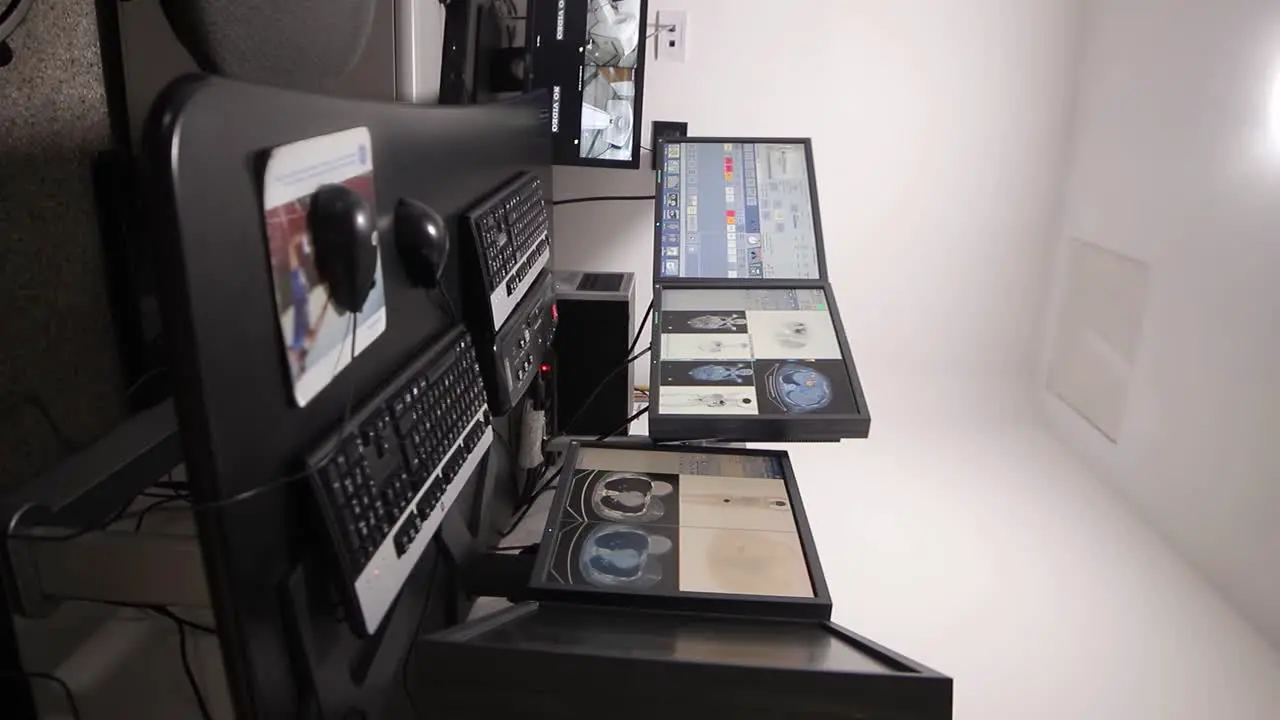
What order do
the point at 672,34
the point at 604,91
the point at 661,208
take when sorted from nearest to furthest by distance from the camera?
1. the point at 661,208
2. the point at 604,91
3. the point at 672,34

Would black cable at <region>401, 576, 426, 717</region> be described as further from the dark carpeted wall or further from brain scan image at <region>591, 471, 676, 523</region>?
the dark carpeted wall

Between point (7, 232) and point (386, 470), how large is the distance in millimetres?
546

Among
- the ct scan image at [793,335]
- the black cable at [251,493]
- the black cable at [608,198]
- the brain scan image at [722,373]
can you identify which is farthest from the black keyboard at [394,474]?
the black cable at [608,198]

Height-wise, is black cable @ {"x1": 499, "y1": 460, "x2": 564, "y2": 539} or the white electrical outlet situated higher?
the white electrical outlet

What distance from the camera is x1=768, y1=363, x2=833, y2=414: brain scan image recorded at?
3.50 feet

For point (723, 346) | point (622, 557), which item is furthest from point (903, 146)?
point (622, 557)

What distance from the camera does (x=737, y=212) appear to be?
1.42 metres

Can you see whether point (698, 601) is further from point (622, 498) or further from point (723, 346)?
point (723, 346)

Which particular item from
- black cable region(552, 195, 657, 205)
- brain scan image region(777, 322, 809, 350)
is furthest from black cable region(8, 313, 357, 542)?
black cable region(552, 195, 657, 205)

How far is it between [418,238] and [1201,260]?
1649 mm

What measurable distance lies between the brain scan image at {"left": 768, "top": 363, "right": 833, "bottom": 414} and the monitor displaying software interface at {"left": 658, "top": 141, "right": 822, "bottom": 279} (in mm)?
261

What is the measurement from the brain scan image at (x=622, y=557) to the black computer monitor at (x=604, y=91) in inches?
45.6

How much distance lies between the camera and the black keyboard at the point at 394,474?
0.51 m

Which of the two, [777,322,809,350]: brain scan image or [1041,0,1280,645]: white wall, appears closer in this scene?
[777,322,809,350]: brain scan image
